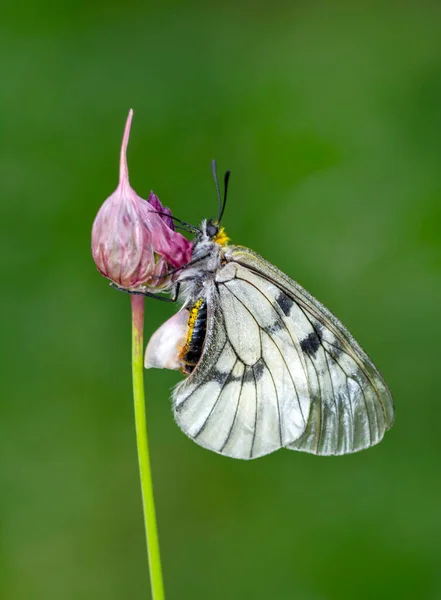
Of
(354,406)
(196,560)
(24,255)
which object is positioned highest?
(24,255)

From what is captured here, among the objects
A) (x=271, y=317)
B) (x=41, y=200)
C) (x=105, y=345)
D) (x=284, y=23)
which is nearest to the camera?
(x=271, y=317)

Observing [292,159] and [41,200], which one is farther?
[292,159]

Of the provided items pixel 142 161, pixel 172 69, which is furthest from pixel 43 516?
pixel 172 69

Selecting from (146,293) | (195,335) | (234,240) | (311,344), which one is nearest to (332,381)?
(311,344)

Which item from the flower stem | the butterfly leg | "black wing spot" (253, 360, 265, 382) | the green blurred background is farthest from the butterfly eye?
the green blurred background

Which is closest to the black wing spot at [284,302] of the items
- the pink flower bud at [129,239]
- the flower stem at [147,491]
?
the pink flower bud at [129,239]

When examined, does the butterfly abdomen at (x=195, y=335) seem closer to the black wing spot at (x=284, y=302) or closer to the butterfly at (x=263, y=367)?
the butterfly at (x=263, y=367)

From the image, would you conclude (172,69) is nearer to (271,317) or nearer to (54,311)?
(54,311)

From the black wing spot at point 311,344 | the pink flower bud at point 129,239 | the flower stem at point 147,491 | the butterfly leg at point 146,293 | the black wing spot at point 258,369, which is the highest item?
the pink flower bud at point 129,239
